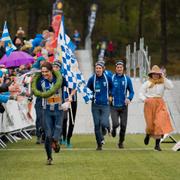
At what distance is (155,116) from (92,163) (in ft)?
12.8

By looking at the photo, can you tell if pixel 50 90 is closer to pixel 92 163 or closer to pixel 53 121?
pixel 53 121

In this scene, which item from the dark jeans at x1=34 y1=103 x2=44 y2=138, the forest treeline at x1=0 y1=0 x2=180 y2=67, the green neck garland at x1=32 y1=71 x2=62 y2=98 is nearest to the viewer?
the green neck garland at x1=32 y1=71 x2=62 y2=98

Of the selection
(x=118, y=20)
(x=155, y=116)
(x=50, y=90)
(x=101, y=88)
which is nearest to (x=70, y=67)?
(x=101, y=88)

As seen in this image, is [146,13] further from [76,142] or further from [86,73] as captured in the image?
[76,142]

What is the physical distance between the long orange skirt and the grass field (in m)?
0.49

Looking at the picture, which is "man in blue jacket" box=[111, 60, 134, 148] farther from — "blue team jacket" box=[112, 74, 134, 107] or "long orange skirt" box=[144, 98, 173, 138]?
"long orange skirt" box=[144, 98, 173, 138]

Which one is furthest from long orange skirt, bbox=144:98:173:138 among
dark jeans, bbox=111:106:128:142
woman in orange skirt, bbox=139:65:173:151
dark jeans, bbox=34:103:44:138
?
dark jeans, bbox=34:103:44:138

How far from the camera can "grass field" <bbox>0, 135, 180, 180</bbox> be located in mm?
13547

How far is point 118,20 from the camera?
73375mm

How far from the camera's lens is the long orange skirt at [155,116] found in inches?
746

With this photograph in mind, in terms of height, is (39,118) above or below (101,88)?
below

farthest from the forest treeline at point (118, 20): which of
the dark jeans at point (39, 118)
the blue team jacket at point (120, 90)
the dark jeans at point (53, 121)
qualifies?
the dark jeans at point (53, 121)

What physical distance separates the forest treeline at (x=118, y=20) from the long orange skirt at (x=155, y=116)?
42050 millimetres

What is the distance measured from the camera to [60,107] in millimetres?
15766
